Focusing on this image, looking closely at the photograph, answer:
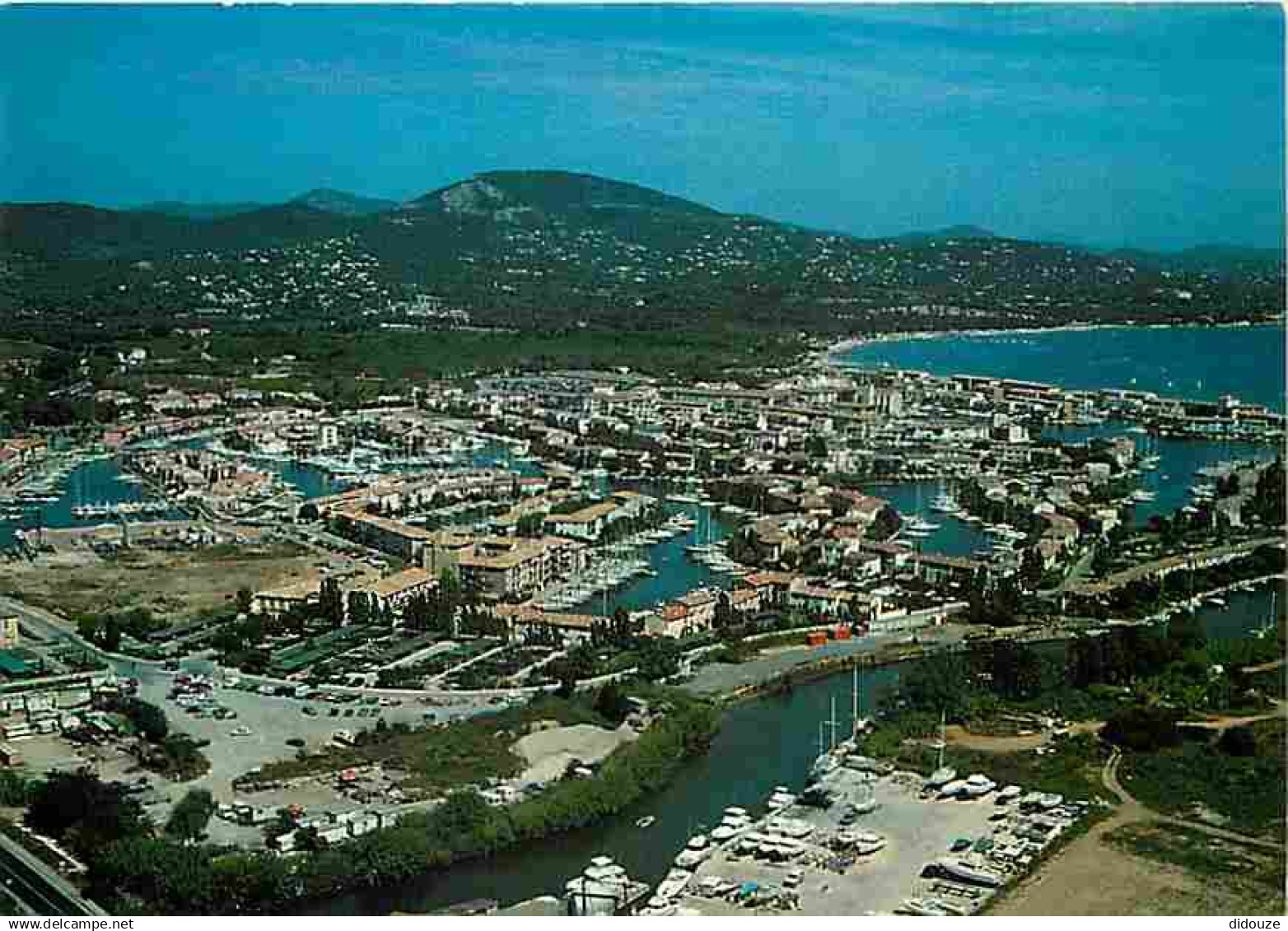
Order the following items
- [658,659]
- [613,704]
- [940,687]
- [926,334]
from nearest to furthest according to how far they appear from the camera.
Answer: [613,704] < [940,687] < [658,659] < [926,334]

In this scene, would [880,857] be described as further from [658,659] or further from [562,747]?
[658,659]

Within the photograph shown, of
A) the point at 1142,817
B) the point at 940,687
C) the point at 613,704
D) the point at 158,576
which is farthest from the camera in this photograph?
the point at 158,576

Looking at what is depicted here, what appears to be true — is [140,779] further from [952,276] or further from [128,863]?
[952,276]

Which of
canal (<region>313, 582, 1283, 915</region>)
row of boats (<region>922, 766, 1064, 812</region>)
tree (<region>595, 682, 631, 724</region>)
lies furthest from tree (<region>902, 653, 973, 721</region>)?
tree (<region>595, 682, 631, 724</region>)

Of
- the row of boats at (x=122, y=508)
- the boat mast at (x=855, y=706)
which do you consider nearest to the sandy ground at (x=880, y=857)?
the boat mast at (x=855, y=706)

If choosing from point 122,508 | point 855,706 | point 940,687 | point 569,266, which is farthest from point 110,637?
point 940,687

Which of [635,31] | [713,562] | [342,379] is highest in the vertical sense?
[635,31]

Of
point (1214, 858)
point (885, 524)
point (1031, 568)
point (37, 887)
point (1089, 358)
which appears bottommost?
point (37, 887)

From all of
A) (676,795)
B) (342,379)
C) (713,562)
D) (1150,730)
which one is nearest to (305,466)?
(342,379)
